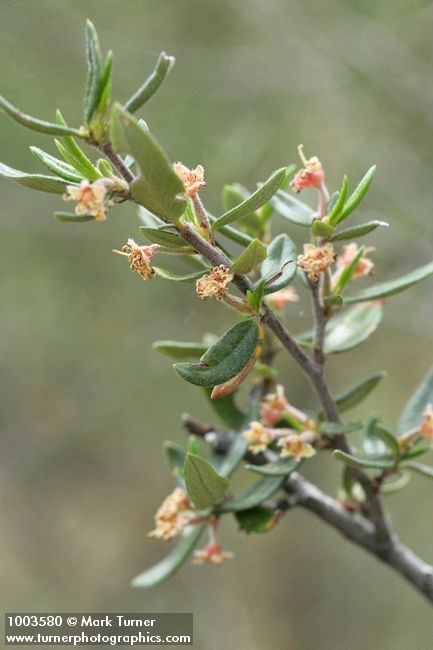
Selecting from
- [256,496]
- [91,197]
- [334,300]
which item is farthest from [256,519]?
[91,197]

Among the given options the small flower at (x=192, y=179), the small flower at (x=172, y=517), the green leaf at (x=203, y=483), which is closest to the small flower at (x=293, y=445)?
the green leaf at (x=203, y=483)

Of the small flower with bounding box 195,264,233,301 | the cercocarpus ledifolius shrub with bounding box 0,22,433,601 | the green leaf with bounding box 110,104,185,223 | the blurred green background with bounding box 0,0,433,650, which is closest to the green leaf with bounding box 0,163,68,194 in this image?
the cercocarpus ledifolius shrub with bounding box 0,22,433,601

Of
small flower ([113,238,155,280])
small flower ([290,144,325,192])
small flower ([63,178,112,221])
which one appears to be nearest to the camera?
small flower ([63,178,112,221])

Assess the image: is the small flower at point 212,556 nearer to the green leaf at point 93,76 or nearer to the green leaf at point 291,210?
the green leaf at point 291,210

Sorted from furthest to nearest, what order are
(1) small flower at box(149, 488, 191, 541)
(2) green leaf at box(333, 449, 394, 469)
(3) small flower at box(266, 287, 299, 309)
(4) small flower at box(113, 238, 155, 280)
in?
1. (3) small flower at box(266, 287, 299, 309)
2. (1) small flower at box(149, 488, 191, 541)
3. (2) green leaf at box(333, 449, 394, 469)
4. (4) small flower at box(113, 238, 155, 280)

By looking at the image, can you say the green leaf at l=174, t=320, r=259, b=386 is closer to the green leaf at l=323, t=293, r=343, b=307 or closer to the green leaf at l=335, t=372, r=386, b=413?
the green leaf at l=323, t=293, r=343, b=307

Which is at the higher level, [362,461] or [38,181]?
[38,181]

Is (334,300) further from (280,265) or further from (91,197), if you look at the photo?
(91,197)
